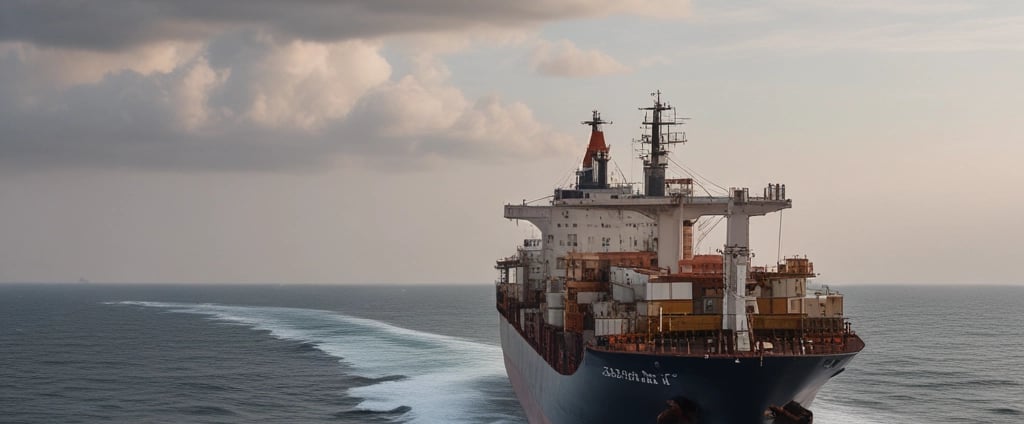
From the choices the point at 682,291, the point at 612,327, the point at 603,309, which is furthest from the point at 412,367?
the point at 682,291

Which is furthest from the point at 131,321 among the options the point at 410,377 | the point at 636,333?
the point at 636,333

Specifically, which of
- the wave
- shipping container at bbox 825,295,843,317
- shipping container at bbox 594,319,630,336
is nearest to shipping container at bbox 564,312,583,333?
shipping container at bbox 594,319,630,336

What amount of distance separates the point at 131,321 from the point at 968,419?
122 meters

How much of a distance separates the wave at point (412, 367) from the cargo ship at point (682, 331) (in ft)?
38.7

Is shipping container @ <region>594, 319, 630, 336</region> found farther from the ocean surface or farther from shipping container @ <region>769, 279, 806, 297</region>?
the ocean surface

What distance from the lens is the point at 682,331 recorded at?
38.0 metres

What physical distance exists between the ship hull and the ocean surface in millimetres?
22737

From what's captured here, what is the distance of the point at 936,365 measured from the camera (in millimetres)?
89125

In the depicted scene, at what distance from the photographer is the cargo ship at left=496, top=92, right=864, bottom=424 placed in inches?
1400

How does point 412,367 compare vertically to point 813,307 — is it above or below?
below

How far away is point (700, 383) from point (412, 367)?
54414 millimetres

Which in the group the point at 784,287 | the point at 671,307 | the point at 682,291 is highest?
the point at 784,287

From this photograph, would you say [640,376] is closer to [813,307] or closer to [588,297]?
[813,307]

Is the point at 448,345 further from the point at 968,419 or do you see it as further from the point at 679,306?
the point at 679,306
